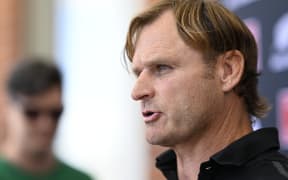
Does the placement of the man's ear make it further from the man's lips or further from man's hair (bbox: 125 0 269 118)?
the man's lips

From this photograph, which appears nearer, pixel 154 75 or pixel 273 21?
pixel 154 75

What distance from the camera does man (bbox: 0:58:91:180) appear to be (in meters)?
2.83

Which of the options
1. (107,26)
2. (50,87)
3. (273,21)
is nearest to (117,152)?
(107,26)

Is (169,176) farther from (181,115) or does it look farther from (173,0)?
(173,0)

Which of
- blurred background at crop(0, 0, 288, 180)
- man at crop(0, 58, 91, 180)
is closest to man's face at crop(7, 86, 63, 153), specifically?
man at crop(0, 58, 91, 180)

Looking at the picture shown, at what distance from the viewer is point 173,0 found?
196 cm

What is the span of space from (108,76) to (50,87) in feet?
4.58

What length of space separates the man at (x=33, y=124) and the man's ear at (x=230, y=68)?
118 cm

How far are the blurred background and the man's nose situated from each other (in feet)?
5.96

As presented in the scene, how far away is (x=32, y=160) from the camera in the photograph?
9.33ft

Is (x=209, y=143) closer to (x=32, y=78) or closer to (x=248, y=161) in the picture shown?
(x=248, y=161)

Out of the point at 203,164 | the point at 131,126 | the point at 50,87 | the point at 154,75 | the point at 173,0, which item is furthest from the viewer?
the point at 131,126

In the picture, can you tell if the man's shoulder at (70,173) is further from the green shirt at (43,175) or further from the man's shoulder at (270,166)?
the man's shoulder at (270,166)

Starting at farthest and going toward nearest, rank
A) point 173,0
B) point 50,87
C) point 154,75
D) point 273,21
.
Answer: point 50,87
point 273,21
point 173,0
point 154,75
